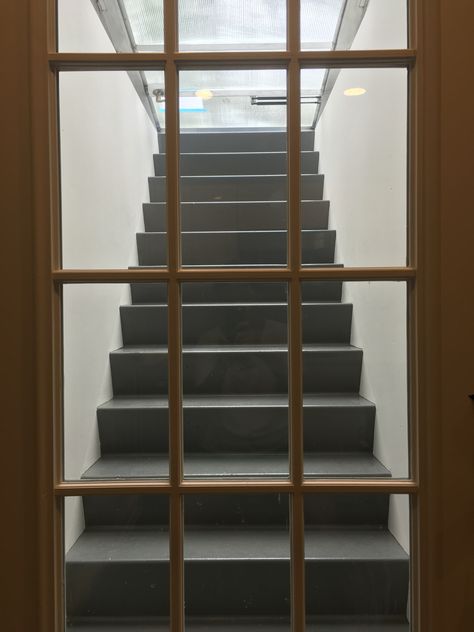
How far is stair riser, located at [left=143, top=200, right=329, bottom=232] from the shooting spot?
0.87 metres

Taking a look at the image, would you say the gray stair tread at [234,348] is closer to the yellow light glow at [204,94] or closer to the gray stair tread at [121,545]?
the gray stair tread at [121,545]

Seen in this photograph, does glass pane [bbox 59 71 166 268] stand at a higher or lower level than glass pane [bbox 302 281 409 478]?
higher

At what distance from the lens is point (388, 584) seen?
0.87 metres

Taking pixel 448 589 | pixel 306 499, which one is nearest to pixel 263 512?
pixel 306 499

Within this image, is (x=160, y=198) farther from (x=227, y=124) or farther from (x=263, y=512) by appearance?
(x=263, y=512)

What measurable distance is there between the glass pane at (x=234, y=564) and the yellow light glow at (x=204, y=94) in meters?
0.80

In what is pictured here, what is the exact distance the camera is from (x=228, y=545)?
905 mm

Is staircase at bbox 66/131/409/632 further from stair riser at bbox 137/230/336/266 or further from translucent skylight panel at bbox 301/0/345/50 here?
translucent skylight panel at bbox 301/0/345/50

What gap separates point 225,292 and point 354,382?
0.35 m

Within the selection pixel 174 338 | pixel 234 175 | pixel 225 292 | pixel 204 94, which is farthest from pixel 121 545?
pixel 204 94

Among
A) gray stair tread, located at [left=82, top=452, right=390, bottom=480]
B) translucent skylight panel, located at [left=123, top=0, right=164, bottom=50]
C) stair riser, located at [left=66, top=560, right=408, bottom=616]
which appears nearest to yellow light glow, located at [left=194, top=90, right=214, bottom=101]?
translucent skylight panel, located at [left=123, top=0, right=164, bottom=50]

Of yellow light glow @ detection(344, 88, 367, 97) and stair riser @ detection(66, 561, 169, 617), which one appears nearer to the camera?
stair riser @ detection(66, 561, 169, 617)

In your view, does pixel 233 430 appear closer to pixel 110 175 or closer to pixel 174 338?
pixel 174 338

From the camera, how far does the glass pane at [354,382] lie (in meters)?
0.86
